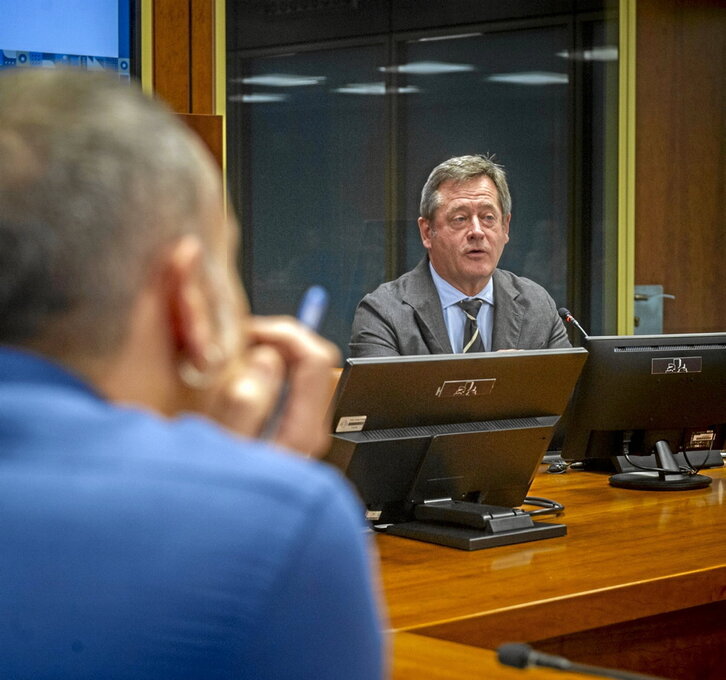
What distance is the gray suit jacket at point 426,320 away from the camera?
11.9 ft

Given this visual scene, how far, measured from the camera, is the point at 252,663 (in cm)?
73

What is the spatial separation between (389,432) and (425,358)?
169mm

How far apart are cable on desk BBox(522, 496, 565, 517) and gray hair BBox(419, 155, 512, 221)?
1367 mm

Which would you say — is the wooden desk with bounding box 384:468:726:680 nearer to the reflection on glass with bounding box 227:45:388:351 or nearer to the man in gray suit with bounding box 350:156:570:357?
the man in gray suit with bounding box 350:156:570:357

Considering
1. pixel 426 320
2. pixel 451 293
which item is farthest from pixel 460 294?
pixel 426 320

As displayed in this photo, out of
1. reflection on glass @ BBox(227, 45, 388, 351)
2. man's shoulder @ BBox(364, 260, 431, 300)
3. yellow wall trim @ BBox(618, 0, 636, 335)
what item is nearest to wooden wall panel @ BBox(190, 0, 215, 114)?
reflection on glass @ BBox(227, 45, 388, 351)

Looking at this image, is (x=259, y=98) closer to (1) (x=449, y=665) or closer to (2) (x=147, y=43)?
(2) (x=147, y=43)

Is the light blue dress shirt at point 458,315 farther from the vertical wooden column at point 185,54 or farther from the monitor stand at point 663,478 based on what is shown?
the vertical wooden column at point 185,54

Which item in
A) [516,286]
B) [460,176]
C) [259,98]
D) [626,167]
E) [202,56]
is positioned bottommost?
[516,286]

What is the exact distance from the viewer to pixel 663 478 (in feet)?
10.3

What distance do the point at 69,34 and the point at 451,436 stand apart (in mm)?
2578

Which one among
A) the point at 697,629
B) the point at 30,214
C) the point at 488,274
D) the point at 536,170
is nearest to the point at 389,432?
the point at 697,629

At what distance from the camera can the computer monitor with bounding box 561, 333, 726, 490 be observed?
298 centimetres

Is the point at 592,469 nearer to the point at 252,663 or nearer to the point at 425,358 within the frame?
the point at 425,358
